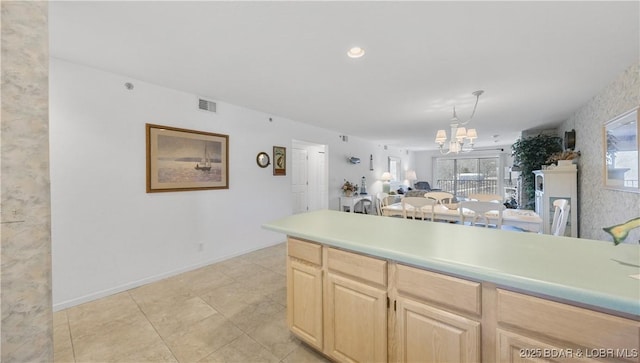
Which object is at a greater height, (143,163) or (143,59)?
(143,59)

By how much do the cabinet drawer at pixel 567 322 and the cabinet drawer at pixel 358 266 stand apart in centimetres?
49

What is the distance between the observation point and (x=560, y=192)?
3914 mm

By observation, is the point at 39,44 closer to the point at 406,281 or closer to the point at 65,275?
the point at 406,281

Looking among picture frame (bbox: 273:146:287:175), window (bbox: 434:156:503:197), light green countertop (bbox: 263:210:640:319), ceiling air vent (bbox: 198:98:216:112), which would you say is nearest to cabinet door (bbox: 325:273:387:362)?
light green countertop (bbox: 263:210:640:319)

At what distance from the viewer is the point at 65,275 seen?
227 centimetres

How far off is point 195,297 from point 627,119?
4.79 metres

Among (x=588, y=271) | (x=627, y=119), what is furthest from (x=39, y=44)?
(x=627, y=119)

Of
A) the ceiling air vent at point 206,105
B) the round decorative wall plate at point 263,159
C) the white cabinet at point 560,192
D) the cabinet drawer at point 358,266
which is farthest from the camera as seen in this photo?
the round decorative wall plate at point 263,159

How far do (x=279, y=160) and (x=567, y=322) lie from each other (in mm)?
4001

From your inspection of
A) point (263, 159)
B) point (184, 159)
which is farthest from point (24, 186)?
point (263, 159)

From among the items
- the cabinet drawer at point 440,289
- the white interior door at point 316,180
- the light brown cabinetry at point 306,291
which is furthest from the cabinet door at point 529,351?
the white interior door at point 316,180

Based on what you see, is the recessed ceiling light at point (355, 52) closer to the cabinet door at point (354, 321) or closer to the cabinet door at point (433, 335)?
the cabinet door at point (354, 321)

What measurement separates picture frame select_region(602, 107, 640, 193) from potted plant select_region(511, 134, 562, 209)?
2.41 meters

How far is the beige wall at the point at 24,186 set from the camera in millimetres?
845
